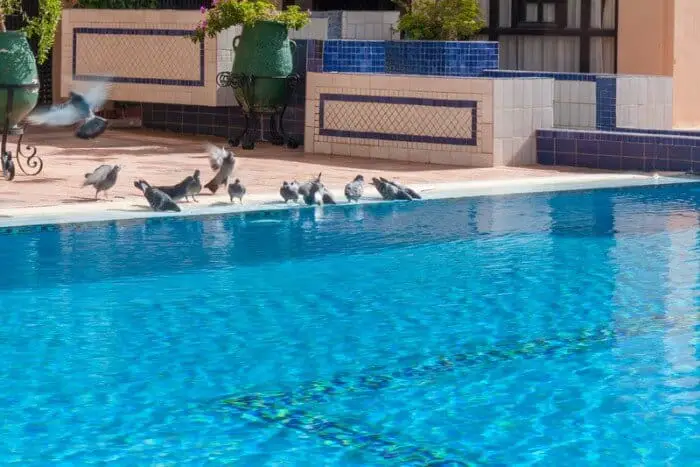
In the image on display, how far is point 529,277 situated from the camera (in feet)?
30.2

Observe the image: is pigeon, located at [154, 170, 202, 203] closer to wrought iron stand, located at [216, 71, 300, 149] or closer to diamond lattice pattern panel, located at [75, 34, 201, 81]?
wrought iron stand, located at [216, 71, 300, 149]

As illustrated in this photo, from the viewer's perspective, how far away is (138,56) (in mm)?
18969

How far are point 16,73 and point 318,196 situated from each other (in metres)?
2.91

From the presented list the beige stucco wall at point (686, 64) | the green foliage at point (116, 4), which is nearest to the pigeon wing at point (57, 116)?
the green foliage at point (116, 4)

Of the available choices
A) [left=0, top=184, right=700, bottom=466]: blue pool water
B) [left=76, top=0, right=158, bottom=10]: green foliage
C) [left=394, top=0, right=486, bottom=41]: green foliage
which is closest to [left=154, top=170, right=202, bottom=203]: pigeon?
[left=0, top=184, right=700, bottom=466]: blue pool water

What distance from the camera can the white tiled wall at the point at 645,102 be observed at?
656 inches

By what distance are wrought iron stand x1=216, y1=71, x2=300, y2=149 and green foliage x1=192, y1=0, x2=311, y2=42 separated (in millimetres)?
620

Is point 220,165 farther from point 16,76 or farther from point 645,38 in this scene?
point 645,38

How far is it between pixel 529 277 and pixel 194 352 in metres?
2.78

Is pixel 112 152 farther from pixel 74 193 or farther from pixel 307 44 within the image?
pixel 74 193

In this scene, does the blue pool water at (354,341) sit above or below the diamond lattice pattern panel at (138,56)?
below

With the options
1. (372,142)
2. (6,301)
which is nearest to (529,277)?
(6,301)

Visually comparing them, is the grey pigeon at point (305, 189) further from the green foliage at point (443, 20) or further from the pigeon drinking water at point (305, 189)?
the green foliage at point (443, 20)

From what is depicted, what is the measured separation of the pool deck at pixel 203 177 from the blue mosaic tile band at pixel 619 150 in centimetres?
31
